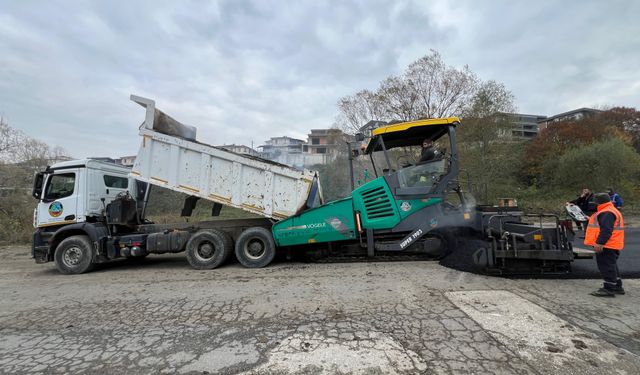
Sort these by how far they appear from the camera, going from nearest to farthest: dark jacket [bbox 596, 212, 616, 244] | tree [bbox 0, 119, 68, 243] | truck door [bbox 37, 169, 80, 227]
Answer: dark jacket [bbox 596, 212, 616, 244]
truck door [bbox 37, 169, 80, 227]
tree [bbox 0, 119, 68, 243]

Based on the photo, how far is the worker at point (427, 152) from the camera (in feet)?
19.2

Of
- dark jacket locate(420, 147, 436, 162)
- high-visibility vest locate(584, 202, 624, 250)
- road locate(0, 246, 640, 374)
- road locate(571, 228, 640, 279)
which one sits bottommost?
road locate(0, 246, 640, 374)

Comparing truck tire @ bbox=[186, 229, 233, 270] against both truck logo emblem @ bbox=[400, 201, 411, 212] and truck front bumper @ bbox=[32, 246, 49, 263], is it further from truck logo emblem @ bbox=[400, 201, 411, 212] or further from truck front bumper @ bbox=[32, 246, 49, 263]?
truck logo emblem @ bbox=[400, 201, 411, 212]

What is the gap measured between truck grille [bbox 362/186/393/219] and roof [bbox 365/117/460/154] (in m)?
0.98

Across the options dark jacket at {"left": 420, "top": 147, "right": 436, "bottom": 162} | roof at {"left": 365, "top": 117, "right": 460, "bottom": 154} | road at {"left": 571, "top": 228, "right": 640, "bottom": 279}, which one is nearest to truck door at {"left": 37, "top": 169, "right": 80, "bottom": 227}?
roof at {"left": 365, "top": 117, "right": 460, "bottom": 154}

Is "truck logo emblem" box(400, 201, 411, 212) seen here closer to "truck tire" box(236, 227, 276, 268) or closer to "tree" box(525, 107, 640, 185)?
"truck tire" box(236, 227, 276, 268)

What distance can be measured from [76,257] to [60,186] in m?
1.56

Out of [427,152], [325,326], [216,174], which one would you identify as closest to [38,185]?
[216,174]

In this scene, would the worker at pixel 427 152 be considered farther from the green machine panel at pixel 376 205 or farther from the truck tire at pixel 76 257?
the truck tire at pixel 76 257

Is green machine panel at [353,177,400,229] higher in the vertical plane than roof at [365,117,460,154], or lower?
lower

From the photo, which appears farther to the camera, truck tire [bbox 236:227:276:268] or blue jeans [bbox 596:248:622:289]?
truck tire [bbox 236:227:276:268]

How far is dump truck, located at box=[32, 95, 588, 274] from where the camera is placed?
581cm

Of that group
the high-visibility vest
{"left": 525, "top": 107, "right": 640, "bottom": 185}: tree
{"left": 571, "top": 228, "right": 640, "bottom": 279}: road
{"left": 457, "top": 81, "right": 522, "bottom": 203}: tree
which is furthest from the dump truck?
{"left": 525, "top": 107, "right": 640, "bottom": 185}: tree

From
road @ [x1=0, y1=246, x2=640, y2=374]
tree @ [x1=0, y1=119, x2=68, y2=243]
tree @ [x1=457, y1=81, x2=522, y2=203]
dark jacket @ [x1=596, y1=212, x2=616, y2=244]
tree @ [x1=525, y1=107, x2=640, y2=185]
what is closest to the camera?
road @ [x1=0, y1=246, x2=640, y2=374]
